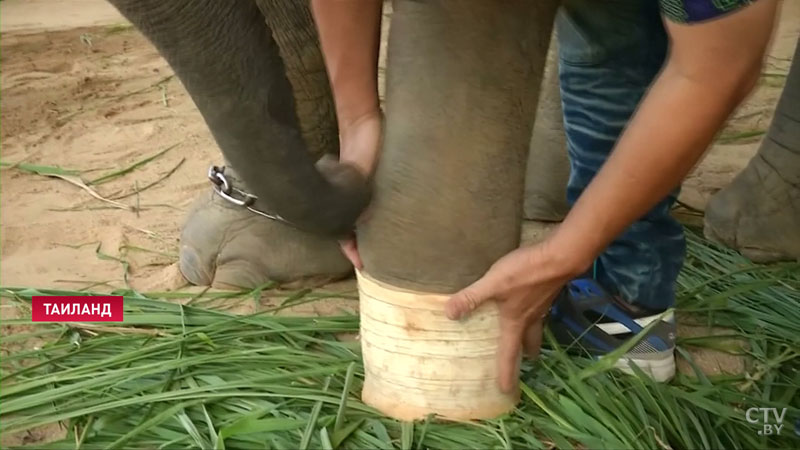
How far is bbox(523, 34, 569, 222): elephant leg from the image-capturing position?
4.96 feet

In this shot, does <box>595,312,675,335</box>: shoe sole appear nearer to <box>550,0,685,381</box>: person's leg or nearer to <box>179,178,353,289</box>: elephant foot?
<box>550,0,685,381</box>: person's leg

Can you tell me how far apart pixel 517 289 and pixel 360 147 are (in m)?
0.23

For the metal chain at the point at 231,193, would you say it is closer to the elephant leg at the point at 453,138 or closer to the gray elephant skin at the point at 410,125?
the gray elephant skin at the point at 410,125

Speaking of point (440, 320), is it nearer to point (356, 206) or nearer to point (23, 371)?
point (356, 206)

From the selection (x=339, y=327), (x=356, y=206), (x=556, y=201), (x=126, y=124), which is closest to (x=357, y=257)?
(x=356, y=206)

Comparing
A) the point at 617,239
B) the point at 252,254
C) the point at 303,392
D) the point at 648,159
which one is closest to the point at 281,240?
the point at 252,254

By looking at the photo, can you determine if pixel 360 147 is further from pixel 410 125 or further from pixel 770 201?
pixel 770 201

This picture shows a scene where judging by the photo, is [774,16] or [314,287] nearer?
[774,16]

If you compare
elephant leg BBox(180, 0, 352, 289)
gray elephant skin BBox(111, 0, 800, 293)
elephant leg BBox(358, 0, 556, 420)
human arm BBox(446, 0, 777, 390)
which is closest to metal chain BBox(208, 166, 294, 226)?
elephant leg BBox(180, 0, 352, 289)

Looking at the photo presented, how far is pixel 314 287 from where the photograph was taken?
52.6 inches

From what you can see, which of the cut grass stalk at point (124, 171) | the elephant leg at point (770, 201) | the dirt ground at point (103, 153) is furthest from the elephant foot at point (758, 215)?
the cut grass stalk at point (124, 171)

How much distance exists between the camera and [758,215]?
1.43m

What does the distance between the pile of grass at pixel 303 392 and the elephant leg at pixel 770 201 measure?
20 cm

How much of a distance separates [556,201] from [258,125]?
2.96 ft
